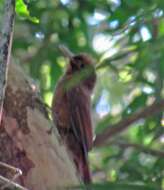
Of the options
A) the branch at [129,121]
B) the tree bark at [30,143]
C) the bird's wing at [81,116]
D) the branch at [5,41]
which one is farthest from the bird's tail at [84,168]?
the branch at [5,41]

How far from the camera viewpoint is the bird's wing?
4.70m

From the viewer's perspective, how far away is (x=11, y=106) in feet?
11.5

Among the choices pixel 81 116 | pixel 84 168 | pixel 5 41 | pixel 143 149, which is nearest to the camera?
pixel 5 41

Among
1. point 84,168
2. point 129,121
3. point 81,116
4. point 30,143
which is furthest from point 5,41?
point 129,121

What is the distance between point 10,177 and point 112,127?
221 centimetres

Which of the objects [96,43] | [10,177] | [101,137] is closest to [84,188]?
[10,177]

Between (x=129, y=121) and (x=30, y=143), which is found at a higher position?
(x=30, y=143)

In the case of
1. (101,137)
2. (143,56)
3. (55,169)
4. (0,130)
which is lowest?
(101,137)

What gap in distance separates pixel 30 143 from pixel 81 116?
5.15ft

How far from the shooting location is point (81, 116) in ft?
16.1

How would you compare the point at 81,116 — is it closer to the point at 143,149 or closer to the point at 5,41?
the point at 143,149

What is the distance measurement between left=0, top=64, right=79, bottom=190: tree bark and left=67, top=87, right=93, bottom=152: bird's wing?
1044 mm

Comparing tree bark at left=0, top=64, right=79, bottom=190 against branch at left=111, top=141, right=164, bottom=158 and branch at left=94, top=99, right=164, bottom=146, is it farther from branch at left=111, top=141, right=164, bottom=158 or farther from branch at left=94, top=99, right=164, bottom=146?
branch at left=111, top=141, right=164, bottom=158

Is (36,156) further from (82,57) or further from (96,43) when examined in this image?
(96,43)
